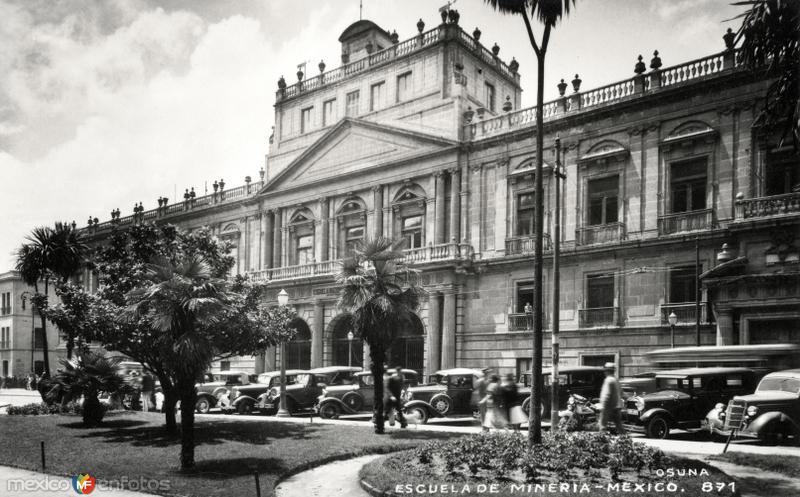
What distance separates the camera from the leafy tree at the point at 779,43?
1211cm

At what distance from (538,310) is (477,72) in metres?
28.4

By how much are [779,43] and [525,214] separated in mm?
21060

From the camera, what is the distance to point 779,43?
497 inches

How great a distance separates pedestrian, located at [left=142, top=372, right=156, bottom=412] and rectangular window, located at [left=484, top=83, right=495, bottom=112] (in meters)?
24.5

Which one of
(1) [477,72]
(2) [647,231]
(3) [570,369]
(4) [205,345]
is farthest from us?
(1) [477,72]

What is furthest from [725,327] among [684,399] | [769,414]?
[769,414]

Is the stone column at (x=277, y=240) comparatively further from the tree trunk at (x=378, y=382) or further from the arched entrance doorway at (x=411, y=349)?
the tree trunk at (x=378, y=382)

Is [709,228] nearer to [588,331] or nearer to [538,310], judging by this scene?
[588,331]

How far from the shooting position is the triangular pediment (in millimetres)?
37094

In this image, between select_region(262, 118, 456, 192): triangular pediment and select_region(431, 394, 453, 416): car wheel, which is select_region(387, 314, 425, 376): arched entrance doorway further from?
select_region(431, 394, 453, 416): car wheel

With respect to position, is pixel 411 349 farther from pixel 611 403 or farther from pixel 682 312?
pixel 611 403

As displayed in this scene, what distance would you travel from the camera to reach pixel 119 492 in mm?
12641

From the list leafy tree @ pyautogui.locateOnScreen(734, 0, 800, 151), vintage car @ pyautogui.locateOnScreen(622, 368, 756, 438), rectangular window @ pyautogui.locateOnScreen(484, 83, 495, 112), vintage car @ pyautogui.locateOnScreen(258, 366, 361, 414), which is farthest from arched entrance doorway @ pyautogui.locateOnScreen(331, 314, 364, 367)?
leafy tree @ pyautogui.locateOnScreen(734, 0, 800, 151)

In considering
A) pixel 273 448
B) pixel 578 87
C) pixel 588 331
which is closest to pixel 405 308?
pixel 273 448
